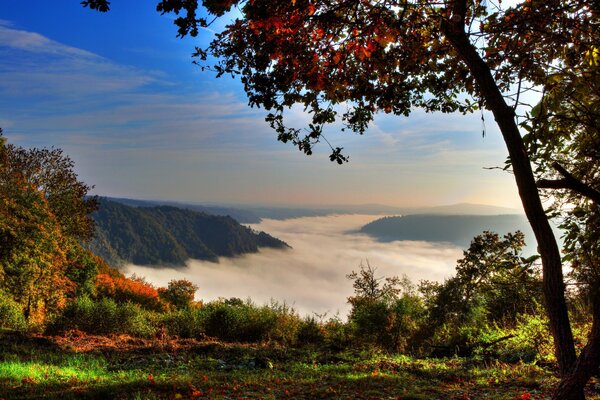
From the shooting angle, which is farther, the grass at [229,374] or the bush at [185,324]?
the bush at [185,324]

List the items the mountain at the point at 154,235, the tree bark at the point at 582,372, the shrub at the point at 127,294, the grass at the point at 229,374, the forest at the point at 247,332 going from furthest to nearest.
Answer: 1. the mountain at the point at 154,235
2. the shrub at the point at 127,294
3. the forest at the point at 247,332
4. the grass at the point at 229,374
5. the tree bark at the point at 582,372

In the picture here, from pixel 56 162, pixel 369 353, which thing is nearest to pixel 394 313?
pixel 369 353

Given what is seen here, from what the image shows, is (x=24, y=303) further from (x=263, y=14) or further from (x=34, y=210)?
(x=263, y=14)

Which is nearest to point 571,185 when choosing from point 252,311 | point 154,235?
point 252,311

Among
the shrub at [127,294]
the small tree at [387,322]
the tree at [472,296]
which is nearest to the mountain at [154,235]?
the shrub at [127,294]

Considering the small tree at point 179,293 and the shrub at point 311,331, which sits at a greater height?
the shrub at point 311,331

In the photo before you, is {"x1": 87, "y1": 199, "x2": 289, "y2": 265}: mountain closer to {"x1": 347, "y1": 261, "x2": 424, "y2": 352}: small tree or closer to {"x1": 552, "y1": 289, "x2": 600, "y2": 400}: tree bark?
{"x1": 347, "y1": 261, "x2": 424, "y2": 352}: small tree

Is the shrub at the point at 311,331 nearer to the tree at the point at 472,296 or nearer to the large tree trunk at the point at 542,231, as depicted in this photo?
the tree at the point at 472,296
